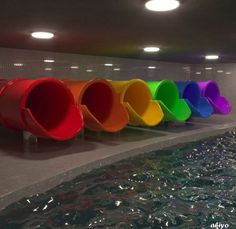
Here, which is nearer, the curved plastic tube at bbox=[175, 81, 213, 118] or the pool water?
the pool water

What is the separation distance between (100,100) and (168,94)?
1.63m

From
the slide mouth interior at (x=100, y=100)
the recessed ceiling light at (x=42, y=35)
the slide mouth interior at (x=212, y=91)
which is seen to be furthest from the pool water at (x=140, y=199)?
the slide mouth interior at (x=212, y=91)

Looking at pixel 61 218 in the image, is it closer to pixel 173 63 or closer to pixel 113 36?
pixel 113 36

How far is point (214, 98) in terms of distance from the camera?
739 centimetres

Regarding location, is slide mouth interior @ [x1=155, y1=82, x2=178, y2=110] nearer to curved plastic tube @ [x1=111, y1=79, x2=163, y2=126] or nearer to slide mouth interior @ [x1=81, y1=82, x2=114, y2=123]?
curved plastic tube @ [x1=111, y1=79, x2=163, y2=126]

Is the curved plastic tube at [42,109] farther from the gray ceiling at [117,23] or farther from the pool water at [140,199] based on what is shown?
the pool water at [140,199]

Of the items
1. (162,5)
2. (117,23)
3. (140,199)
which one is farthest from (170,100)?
(140,199)

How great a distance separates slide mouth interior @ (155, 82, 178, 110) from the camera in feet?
19.9

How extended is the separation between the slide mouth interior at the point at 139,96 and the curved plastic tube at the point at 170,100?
0.51 feet

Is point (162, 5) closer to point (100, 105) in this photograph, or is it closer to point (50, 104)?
point (50, 104)

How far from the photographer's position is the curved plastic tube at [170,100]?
214 inches

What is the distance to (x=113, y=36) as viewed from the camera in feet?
15.9

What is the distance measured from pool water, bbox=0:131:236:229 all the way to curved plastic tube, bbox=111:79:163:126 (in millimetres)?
1226

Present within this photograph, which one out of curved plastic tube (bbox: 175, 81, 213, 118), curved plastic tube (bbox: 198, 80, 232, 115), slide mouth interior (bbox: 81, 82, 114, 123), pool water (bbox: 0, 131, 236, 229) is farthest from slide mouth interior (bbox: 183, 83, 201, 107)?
pool water (bbox: 0, 131, 236, 229)
